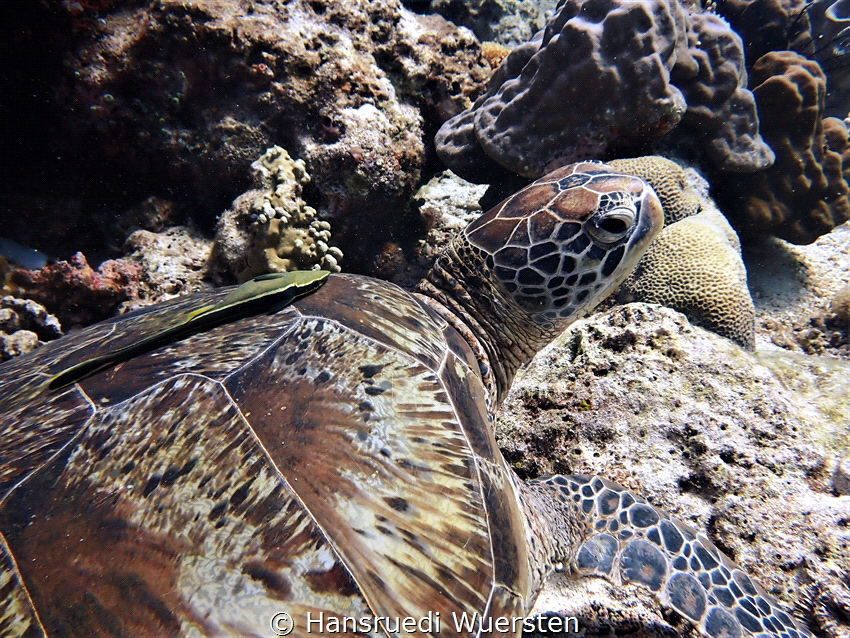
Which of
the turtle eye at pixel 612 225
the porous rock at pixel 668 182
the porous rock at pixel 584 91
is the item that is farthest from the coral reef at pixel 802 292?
the turtle eye at pixel 612 225

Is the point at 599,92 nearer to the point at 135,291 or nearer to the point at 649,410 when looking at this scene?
the point at 649,410

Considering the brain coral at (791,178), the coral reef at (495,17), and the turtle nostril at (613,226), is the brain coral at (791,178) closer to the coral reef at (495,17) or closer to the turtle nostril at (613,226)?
the turtle nostril at (613,226)

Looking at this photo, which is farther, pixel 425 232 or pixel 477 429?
pixel 425 232

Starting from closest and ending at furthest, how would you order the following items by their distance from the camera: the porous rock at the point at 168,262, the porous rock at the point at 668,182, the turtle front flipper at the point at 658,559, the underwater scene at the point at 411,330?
the underwater scene at the point at 411,330, the turtle front flipper at the point at 658,559, the porous rock at the point at 168,262, the porous rock at the point at 668,182

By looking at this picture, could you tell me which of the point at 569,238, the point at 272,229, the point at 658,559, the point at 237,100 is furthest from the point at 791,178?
the point at 237,100

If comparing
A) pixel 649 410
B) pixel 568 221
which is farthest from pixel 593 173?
pixel 649 410

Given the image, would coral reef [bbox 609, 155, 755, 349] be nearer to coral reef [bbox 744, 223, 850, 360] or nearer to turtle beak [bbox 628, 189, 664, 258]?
coral reef [bbox 744, 223, 850, 360]

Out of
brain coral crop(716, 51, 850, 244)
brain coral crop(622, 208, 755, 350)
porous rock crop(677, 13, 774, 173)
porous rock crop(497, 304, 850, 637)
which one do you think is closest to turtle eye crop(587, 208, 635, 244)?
porous rock crop(497, 304, 850, 637)
